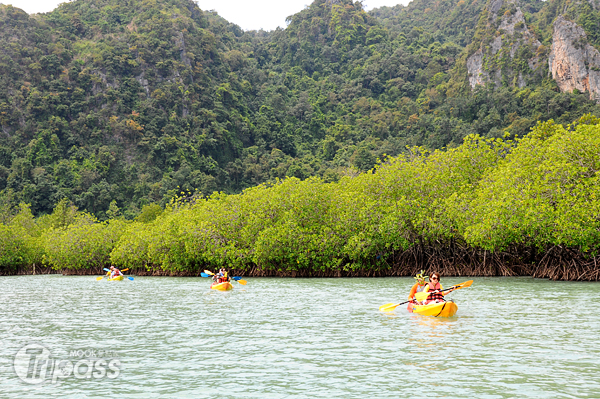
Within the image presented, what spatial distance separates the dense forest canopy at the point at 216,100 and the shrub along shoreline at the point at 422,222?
107ft

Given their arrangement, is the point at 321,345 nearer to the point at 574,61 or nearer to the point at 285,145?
the point at 574,61

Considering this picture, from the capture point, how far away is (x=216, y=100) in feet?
394

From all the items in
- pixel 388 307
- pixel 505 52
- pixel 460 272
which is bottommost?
pixel 388 307

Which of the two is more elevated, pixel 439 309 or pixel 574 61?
pixel 574 61

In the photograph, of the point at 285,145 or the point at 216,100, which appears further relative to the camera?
the point at 216,100

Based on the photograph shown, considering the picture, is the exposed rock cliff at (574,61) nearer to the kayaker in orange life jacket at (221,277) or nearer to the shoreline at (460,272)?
the shoreline at (460,272)

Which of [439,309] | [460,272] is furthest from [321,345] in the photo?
[460,272]

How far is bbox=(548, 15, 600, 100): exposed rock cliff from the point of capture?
87.4m

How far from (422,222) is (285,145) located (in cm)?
8289

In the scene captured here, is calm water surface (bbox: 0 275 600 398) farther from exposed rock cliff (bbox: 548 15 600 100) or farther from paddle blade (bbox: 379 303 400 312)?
exposed rock cliff (bbox: 548 15 600 100)

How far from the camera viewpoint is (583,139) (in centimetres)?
2577

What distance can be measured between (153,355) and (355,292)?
14.4 metres

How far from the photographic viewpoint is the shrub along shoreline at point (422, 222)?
25656 mm

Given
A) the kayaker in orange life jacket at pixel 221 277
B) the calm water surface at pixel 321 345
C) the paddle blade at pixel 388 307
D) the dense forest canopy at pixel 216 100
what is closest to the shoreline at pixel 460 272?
the calm water surface at pixel 321 345
